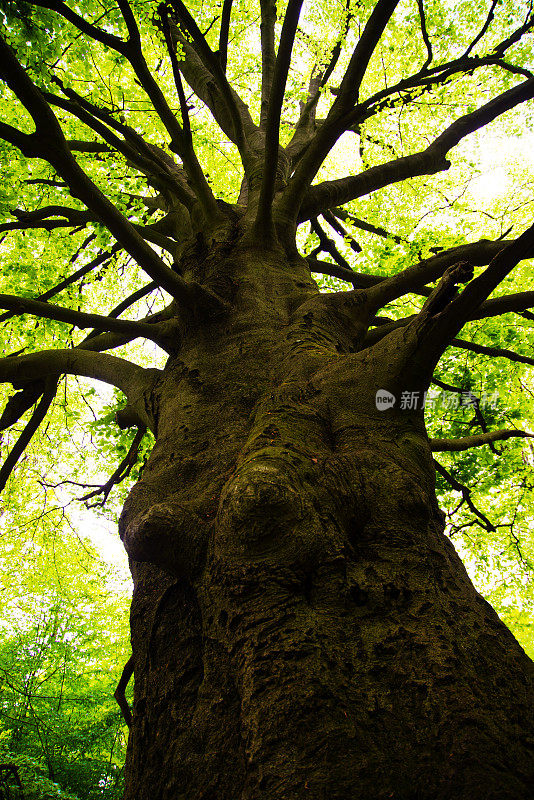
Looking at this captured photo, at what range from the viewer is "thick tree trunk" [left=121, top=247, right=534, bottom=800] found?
93 centimetres

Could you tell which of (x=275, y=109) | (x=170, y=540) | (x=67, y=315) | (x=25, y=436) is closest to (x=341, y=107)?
(x=275, y=109)

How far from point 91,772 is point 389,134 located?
1239 cm

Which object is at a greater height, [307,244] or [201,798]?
[307,244]

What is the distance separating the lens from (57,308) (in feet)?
9.06

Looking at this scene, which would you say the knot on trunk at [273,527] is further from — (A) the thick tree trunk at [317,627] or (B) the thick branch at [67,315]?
(B) the thick branch at [67,315]

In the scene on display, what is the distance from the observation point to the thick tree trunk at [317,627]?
929mm

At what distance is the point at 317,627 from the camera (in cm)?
115

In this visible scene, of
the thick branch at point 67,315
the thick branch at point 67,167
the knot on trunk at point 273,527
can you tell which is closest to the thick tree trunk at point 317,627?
the knot on trunk at point 273,527

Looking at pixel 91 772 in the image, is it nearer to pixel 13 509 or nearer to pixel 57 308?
pixel 13 509

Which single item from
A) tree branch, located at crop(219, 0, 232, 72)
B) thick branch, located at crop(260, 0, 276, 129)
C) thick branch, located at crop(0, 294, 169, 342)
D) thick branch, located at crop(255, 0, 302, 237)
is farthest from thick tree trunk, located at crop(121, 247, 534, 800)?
thick branch, located at crop(260, 0, 276, 129)

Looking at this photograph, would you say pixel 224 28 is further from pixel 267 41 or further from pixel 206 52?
pixel 267 41

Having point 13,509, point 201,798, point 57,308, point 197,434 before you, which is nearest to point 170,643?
point 201,798

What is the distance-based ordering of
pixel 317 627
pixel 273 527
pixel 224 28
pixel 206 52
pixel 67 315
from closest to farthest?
pixel 317 627, pixel 273 527, pixel 67 315, pixel 206 52, pixel 224 28

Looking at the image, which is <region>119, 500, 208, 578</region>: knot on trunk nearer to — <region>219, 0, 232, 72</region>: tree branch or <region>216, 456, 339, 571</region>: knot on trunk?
<region>216, 456, 339, 571</region>: knot on trunk
